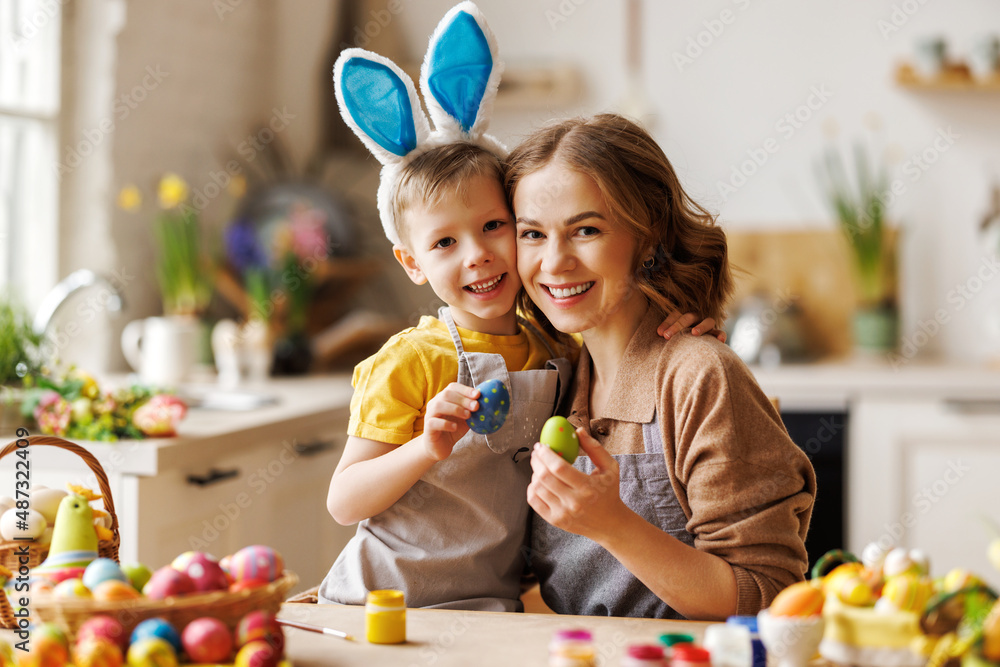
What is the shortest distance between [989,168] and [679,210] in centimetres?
259

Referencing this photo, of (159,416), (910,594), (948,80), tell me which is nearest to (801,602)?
(910,594)

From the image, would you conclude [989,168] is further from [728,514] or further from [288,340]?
[728,514]

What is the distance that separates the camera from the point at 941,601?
83 cm

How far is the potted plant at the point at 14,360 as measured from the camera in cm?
210

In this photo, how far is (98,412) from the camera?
2002 mm

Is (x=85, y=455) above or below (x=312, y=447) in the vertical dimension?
above

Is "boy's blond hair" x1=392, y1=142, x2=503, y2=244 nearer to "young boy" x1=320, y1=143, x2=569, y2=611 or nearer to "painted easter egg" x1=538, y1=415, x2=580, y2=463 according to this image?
"young boy" x1=320, y1=143, x2=569, y2=611

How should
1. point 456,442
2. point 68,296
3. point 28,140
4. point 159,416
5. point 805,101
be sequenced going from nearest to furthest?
point 456,442 → point 159,416 → point 68,296 → point 28,140 → point 805,101

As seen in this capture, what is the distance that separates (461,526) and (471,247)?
40cm

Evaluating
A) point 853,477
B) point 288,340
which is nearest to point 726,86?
point 853,477

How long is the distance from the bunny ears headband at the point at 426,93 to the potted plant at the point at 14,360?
1.20 meters

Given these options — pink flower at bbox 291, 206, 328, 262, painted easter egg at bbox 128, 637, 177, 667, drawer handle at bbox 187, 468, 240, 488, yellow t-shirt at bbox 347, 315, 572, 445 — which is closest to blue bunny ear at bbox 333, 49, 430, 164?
yellow t-shirt at bbox 347, 315, 572, 445

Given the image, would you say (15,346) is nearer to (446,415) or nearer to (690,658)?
(446,415)

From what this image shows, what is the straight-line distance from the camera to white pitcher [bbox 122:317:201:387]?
2.86 metres
